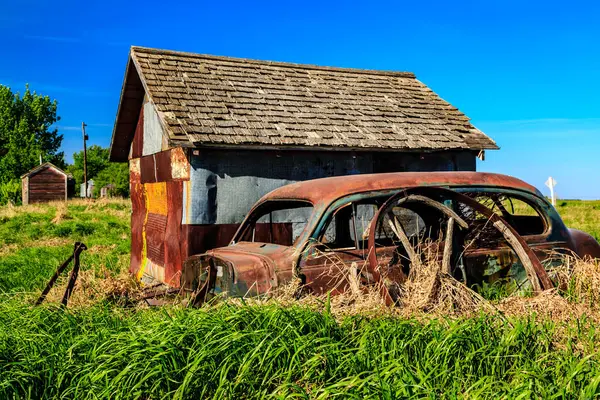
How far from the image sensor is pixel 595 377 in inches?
126

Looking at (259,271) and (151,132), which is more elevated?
(151,132)

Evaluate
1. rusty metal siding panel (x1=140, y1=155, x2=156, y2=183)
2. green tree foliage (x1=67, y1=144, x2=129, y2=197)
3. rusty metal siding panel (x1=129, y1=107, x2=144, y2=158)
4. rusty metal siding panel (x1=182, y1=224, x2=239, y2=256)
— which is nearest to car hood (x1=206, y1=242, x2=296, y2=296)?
rusty metal siding panel (x1=182, y1=224, x2=239, y2=256)

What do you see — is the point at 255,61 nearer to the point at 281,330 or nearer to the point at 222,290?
the point at 222,290

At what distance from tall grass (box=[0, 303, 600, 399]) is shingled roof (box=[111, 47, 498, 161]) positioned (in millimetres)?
5022

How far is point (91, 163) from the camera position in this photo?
65.9m

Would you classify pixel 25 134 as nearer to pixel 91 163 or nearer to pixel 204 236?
pixel 91 163

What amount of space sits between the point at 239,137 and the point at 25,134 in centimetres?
5792

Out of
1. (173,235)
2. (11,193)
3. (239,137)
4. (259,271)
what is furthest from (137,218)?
(11,193)

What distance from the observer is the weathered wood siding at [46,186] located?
45.6 metres

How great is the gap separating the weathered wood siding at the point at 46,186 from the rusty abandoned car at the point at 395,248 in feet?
144

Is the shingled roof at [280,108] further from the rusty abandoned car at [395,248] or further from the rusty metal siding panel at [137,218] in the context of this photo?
the rusty abandoned car at [395,248]

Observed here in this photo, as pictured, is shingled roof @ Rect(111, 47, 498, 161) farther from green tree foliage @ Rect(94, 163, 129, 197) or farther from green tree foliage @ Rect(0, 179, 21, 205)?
green tree foliage @ Rect(94, 163, 129, 197)

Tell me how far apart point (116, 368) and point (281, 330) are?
3.49ft

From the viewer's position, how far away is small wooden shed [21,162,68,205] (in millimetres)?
45438
